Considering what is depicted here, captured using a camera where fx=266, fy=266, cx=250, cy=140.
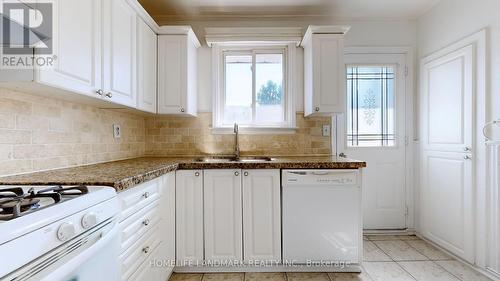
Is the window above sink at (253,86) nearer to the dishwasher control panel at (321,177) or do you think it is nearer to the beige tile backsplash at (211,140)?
the beige tile backsplash at (211,140)

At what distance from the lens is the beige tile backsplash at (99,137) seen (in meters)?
1.39

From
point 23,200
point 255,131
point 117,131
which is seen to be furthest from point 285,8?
point 23,200

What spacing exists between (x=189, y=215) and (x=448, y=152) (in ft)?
7.71

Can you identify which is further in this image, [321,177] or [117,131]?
[117,131]

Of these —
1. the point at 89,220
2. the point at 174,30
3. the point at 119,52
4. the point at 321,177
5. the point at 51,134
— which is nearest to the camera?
the point at 89,220

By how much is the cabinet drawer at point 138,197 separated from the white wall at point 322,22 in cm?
131

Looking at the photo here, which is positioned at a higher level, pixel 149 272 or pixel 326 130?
pixel 326 130

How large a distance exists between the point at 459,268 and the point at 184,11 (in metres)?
3.41

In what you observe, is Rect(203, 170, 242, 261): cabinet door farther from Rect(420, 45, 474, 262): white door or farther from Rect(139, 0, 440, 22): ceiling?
Rect(420, 45, 474, 262): white door

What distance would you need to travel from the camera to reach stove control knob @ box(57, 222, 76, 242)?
774mm

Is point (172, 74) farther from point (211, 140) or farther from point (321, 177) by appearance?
point (321, 177)

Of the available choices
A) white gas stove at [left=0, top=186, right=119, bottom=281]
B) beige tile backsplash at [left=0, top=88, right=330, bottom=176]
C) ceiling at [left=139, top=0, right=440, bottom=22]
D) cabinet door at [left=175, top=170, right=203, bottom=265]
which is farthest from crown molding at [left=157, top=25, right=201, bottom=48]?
white gas stove at [left=0, top=186, right=119, bottom=281]

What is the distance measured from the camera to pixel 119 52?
5.80 ft

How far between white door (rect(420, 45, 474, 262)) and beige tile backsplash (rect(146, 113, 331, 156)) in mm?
1071
